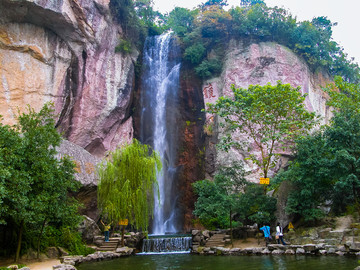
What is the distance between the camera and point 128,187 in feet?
41.1

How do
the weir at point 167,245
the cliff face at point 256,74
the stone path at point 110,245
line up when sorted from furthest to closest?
the cliff face at point 256,74, the weir at point 167,245, the stone path at point 110,245

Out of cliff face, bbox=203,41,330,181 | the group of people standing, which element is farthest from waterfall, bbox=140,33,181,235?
the group of people standing

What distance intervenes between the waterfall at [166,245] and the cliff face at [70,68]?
30.6ft

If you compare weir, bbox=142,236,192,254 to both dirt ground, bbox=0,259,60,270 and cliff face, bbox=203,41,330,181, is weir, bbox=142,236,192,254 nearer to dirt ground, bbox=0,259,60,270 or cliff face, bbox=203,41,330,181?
dirt ground, bbox=0,259,60,270

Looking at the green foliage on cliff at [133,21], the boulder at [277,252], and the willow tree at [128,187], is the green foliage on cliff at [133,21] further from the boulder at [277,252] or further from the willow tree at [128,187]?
the boulder at [277,252]

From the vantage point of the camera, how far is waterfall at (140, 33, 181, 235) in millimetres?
21406

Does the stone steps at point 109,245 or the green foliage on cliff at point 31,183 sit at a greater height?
the green foliage on cliff at point 31,183

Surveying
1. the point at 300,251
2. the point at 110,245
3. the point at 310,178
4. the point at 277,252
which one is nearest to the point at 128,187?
the point at 110,245

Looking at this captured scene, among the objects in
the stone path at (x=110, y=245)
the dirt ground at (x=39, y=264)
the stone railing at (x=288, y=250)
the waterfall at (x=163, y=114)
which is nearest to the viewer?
the dirt ground at (x=39, y=264)

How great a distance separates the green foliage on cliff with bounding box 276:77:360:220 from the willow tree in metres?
6.02

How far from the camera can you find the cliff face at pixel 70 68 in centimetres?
1847

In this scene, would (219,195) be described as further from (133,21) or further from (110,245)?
(133,21)

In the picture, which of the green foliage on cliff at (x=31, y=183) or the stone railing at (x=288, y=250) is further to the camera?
the stone railing at (x=288, y=250)

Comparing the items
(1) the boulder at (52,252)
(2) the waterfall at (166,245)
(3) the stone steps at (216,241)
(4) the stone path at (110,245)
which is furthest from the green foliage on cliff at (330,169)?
(1) the boulder at (52,252)
